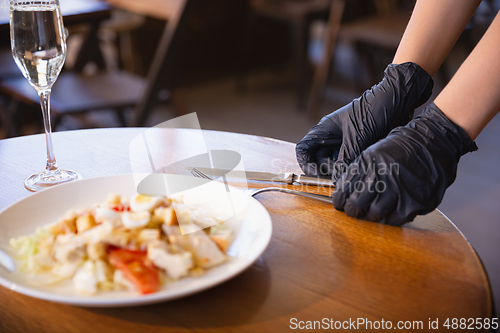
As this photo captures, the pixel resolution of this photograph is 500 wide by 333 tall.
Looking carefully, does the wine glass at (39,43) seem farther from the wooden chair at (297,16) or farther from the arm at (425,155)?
the wooden chair at (297,16)

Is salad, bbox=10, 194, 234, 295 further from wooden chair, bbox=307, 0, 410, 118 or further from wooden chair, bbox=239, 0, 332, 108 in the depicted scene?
wooden chair, bbox=239, 0, 332, 108

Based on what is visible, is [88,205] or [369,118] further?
[369,118]

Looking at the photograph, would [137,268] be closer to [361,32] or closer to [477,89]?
[477,89]

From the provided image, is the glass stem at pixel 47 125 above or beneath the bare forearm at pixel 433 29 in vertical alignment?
beneath

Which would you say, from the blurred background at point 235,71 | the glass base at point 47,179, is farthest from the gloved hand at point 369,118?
the blurred background at point 235,71

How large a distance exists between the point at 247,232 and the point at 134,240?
145 mm

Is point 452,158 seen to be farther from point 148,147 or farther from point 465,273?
point 148,147

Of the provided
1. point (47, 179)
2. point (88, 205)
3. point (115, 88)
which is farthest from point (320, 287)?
point (115, 88)

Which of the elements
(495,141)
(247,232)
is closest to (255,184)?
(247,232)

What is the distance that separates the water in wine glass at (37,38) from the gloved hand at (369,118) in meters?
0.44

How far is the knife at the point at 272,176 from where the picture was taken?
77 centimetres

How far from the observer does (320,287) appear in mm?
520

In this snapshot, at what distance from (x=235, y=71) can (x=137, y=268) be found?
3.21 meters

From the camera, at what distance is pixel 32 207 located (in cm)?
61
